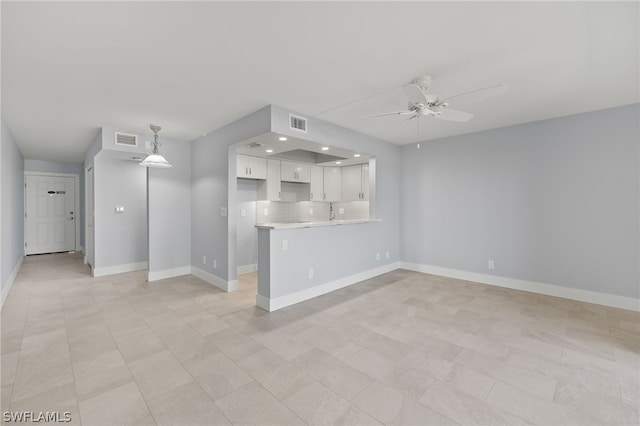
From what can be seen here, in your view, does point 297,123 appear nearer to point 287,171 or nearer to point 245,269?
point 287,171

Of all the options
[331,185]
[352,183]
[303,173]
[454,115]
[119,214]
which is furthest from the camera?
[331,185]

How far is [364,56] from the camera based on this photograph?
2.40 m

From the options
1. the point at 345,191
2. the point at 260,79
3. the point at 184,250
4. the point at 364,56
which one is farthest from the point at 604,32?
the point at 184,250

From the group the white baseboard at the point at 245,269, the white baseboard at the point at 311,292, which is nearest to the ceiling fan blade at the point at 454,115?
the white baseboard at the point at 311,292

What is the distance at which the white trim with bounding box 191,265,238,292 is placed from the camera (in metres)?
4.43

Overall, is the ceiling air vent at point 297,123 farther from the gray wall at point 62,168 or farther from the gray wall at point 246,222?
the gray wall at point 62,168

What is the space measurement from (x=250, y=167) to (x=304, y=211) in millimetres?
1811

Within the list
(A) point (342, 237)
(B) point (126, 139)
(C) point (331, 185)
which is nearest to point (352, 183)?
(C) point (331, 185)

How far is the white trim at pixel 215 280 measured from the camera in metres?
4.43

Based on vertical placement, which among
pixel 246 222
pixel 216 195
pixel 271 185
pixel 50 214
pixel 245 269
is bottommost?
pixel 245 269

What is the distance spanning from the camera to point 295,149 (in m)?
4.92

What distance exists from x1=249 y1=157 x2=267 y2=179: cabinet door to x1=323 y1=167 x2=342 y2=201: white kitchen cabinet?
1.56 m

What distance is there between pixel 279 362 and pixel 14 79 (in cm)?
378

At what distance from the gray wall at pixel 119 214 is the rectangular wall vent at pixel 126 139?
69 cm
